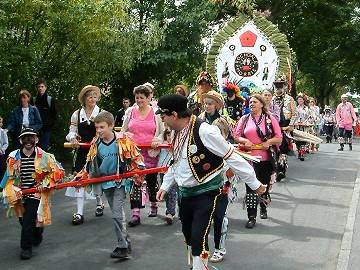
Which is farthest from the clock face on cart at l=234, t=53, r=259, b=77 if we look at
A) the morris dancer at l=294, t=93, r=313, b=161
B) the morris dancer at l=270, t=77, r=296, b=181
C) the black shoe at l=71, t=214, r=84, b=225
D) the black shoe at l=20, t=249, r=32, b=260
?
the black shoe at l=20, t=249, r=32, b=260

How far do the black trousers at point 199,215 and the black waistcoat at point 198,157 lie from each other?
18 cm

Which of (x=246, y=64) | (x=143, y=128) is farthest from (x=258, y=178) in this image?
(x=246, y=64)

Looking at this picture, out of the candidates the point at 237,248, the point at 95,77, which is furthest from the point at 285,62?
the point at 237,248

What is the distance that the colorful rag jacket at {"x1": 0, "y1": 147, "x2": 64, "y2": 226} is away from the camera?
6.40 meters

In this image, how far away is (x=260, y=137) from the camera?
7.77 metres

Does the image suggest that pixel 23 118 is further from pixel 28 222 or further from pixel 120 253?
pixel 120 253

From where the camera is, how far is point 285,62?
12.8 m

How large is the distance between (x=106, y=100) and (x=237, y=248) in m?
11.5

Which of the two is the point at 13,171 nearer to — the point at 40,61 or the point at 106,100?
the point at 40,61

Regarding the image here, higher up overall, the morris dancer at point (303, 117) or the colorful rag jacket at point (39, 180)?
the morris dancer at point (303, 117)

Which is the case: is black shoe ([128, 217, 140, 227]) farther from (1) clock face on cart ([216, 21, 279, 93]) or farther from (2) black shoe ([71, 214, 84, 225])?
(1) clock face on cart ([216, 21, 279, 93])

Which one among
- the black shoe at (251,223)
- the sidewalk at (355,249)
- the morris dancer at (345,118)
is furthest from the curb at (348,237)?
the morris dancer at (345,118)

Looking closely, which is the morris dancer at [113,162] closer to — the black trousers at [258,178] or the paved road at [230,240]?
the paved road at [230,240]

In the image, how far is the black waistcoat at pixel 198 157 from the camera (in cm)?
488
